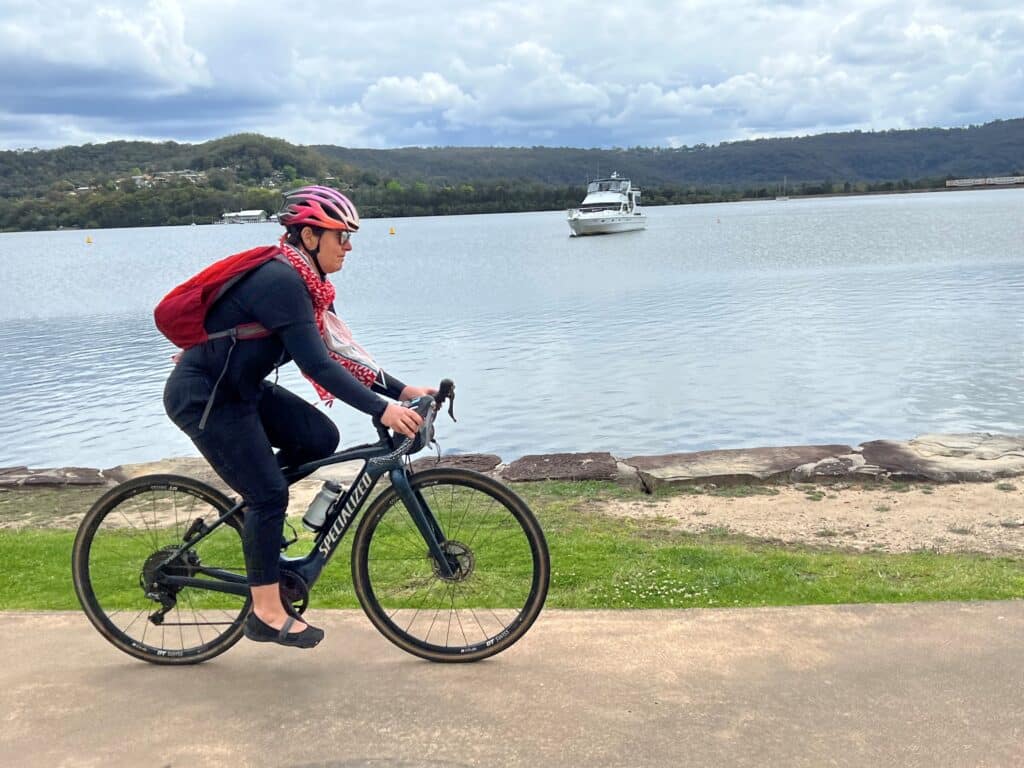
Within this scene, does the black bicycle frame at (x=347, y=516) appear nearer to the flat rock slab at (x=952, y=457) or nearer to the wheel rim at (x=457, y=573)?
the wheel rim at (x=457, y=573)

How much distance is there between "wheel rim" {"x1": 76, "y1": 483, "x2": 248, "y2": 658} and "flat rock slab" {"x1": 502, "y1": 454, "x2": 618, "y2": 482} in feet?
14.2

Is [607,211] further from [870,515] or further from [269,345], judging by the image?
[269,345]

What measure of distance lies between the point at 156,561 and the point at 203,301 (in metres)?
1.29

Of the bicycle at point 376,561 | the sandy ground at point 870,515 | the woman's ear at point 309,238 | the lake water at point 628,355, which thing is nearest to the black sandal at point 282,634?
the bicycle at point 376,561

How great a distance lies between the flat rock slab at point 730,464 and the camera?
8023 millimetres

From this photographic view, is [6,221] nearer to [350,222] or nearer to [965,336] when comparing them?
[965,336]

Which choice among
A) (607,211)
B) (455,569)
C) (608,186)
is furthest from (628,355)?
(608,186)

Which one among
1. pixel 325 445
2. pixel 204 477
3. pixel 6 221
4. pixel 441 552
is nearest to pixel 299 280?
pixel 325 445

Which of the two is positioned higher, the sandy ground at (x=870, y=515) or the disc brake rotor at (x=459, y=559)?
the disc brake rotor at (x=459, y=559)

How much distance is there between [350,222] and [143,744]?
6.48ft

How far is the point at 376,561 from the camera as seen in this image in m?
4.10

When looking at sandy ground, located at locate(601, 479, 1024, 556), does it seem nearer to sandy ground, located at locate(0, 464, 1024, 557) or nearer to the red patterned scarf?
sandy ground, located at locate(0, 464, 1024, 557)

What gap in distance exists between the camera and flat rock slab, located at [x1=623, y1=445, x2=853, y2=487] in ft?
26.3

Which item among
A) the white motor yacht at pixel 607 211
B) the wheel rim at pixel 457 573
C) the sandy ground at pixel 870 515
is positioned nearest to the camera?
the wheel rim at pixel 457 573
